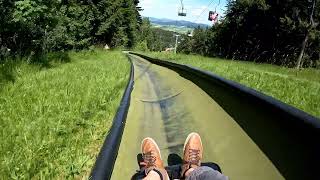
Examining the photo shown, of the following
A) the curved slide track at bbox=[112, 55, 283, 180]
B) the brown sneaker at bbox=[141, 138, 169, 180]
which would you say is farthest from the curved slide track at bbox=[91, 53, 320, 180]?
the brown sneaker at bbox=[141, 138, 169, 180]

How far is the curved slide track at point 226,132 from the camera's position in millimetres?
3699

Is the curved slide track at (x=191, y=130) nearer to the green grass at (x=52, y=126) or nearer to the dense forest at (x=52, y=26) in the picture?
the green grass at (x=52, y=126)

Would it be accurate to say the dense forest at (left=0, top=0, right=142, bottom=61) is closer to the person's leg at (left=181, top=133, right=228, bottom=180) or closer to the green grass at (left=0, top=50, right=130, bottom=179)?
the green grass at (left=0, top=50, right=130, bottom=179)

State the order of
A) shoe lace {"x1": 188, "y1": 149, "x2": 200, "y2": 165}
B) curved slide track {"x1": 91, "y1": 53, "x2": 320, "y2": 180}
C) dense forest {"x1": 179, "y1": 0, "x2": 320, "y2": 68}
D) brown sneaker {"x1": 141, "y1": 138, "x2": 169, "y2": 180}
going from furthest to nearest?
dense forest {"x1": 179, "y1": 0, "x2": 320, "y2": 68} < brown sneaker {"x1": 141, "y1": 138, "x2": 169, "y2": 180} < shoe lace {"x1": 188, "y1": 149, "x2": 200, "y2": 165} < curved slide track {"x1": 91, "y1": 53, "x2": 320, "y2": 180}

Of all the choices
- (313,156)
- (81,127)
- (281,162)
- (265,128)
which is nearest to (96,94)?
(81,127)

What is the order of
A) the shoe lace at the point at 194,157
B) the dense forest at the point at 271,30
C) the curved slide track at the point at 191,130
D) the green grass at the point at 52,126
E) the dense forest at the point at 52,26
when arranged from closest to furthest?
the green grass at the point at 52,126 → the shoe lace at the point at 194,157 → the curved slide track at the point at 191,130 → the dense forest at the point at 52,26 → the dense forest at the point at 271,30

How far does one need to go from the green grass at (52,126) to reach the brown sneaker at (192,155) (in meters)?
0.94

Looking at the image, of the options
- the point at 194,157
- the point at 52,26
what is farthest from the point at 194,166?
the point at 52,26

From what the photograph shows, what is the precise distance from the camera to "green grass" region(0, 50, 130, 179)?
13.5 ft

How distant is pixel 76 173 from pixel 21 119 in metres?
2.08

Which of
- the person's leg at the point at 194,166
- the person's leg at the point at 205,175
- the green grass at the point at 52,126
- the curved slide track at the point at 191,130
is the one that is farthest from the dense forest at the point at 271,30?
the person's leg at the point at 205,175

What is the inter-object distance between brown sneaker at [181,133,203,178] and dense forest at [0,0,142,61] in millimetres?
10120

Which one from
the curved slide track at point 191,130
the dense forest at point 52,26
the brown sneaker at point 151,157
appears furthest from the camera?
the dense forest at point 52,26

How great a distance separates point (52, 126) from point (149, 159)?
68.3 inches
